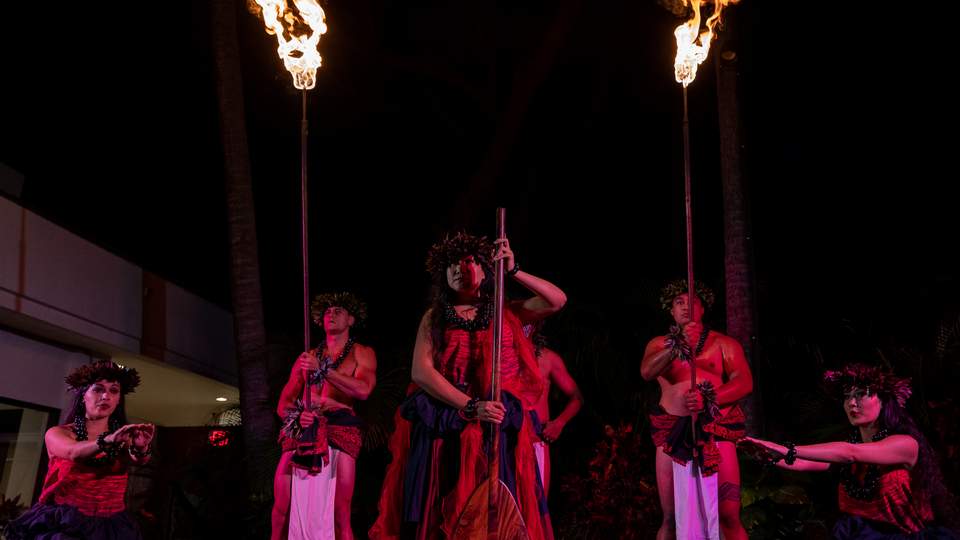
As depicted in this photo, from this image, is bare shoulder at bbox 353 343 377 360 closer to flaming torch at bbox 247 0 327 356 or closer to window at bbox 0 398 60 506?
flaming torch at bbox 247 0 327 356

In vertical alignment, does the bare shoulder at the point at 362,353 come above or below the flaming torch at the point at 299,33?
below

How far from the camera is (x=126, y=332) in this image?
416 inches

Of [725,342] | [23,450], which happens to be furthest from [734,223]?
[23,450]

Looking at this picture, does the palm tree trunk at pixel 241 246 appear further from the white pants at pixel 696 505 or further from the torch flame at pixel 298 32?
the white pants at pixel 696 505

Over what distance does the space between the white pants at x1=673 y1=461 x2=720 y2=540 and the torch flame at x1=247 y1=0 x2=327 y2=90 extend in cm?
326

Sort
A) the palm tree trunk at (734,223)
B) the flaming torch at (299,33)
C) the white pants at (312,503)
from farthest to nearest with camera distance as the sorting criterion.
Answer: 1. the palm tree trunk at (734,223)
2. the white pants at (312,503)
3. the flaming torch at (299,33)

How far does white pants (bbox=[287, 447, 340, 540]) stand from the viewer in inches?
250

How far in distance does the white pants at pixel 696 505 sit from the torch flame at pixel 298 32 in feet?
10.7

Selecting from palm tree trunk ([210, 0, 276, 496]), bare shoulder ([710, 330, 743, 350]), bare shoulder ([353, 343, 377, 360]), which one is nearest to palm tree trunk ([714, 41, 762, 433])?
bare shoulder ([710, 330, 743, 350])

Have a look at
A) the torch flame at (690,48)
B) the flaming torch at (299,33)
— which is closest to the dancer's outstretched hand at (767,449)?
the torch flame at (690,48)

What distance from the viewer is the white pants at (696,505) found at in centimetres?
581

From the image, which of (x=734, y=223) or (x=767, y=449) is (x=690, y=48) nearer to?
(x=767, y=449)

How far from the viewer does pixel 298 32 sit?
6.08m

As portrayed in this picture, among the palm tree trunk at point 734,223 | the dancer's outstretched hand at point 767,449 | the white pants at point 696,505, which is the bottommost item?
the white pants at point 696,505
